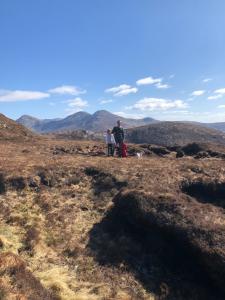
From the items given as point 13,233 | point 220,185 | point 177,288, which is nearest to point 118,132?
point 220,185

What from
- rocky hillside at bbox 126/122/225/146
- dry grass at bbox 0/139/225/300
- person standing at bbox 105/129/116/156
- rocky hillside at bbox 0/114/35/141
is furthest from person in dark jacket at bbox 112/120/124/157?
rocky hillside at bbox 126/122/225/146

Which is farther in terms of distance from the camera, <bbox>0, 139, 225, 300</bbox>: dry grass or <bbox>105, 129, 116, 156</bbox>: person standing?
<bbox>105, 129, 116, 156</bbox>: person standing

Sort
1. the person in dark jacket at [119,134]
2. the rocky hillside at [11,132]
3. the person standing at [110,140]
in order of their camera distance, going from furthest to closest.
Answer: the rocky hillside at [11,132] → the person in dark jacket at [119,134] → the person standing at [110,140]

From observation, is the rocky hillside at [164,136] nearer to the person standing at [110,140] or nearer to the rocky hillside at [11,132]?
A: the rocky hillside at [11,132]

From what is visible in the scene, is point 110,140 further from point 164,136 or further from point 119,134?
point 164,136

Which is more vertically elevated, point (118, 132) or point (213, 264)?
point (118, 132)

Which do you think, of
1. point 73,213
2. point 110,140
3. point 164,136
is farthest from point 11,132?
Answer: point 164,136

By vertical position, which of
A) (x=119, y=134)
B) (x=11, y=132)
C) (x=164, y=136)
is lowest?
(x=164, y=136)

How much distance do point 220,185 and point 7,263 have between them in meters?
18.2

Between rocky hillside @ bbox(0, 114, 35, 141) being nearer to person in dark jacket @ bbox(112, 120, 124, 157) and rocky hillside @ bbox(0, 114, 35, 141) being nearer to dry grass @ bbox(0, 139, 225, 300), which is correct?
dry grass @ bbox(0, 139, 225, 300)

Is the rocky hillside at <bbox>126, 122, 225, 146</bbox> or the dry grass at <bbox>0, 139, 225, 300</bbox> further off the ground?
the dry grass at <bbox>0, 139, 225, 300</bbox>

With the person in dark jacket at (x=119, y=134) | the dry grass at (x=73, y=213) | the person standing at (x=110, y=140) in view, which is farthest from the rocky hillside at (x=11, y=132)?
the person in dark jacket at (x=119, y=134)

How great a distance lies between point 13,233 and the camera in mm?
22922

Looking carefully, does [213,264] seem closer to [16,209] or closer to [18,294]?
[18,294]
